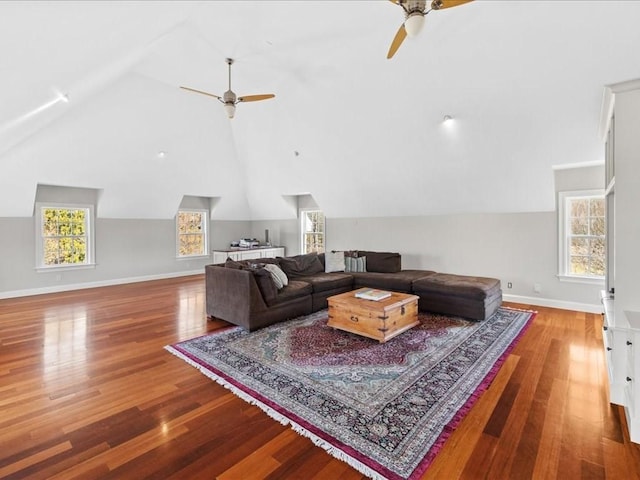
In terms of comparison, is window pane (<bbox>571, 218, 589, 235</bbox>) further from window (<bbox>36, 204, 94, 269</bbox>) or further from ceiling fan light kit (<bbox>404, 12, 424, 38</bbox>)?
window (<bbox>36, 204, 94, 269</bbox>)

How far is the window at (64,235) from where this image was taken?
6363mm

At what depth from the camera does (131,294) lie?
6.27m

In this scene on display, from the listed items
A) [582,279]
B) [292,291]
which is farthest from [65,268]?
[582,279]

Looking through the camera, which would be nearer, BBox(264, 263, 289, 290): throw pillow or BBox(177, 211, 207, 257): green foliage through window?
BBox(264, 263, 289, 290): throw pillow

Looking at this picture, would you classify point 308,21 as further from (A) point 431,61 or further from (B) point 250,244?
(B) point 250,244

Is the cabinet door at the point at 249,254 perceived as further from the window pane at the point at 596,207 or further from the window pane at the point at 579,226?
the window pane at the point at 596,207

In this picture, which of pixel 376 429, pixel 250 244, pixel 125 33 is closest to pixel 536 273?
pixel 376 429

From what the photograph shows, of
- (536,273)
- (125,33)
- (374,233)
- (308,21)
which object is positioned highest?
(308,21)

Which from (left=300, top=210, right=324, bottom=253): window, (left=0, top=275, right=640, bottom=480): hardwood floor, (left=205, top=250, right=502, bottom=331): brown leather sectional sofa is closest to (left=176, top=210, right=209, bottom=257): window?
(left=300, top=210, right=324, bottom=253): window

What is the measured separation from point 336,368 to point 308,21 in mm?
3498

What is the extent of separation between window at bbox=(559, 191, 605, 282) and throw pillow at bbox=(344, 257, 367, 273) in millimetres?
3082

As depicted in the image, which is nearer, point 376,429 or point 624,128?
point 376,429

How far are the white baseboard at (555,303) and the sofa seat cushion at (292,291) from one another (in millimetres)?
3409

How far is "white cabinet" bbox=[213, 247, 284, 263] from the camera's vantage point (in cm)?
847
